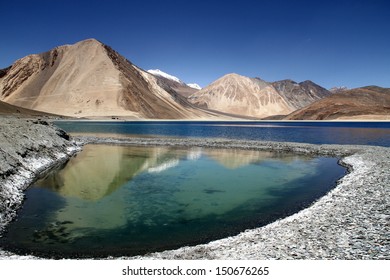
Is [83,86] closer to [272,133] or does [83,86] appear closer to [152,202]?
[272,133]

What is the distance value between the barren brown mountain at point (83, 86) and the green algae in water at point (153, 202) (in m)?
131

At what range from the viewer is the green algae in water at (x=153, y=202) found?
12.7 metres

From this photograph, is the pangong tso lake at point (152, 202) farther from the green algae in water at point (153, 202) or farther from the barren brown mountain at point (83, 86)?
the barren brown mountain at point (83, 86)

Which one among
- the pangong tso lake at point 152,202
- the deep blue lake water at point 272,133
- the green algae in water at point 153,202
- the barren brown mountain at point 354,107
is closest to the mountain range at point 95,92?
the barren brown mountain at point 354,107

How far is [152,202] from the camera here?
18219mm

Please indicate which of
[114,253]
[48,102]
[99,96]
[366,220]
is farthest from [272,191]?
[48,102]

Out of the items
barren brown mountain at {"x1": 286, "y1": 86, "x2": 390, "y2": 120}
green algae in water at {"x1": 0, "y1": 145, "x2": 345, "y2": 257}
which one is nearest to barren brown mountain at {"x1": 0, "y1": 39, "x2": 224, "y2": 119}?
barren brown mountain at {"x1": 286, "y1": 86, "x2": 390, "y2": 120}

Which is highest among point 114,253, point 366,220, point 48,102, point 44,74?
point 44,74

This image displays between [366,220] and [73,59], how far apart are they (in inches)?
7611

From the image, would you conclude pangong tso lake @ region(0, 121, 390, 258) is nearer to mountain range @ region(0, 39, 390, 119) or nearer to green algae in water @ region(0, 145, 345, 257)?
green algae in water @ region(0, 145, 345, 257)

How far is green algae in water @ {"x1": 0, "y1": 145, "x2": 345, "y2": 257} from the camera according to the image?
12.7 m

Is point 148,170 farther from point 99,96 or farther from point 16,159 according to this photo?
point 99,96

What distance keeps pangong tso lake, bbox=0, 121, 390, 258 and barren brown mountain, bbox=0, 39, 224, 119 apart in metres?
130

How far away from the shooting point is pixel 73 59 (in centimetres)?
18500
